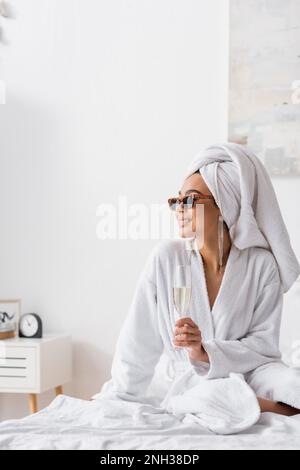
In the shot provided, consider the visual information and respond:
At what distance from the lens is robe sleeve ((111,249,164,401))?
7.22ft

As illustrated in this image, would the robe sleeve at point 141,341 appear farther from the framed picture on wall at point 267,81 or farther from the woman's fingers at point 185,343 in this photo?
the framed picture on wall at point 267,81

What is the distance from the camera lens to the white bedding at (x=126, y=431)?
4.93 ft

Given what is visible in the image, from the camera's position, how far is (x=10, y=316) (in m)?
3.47

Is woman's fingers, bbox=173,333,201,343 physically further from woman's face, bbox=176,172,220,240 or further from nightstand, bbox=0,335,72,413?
nightstand, bbox=0,335,72,413

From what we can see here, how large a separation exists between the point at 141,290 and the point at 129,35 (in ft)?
5.60

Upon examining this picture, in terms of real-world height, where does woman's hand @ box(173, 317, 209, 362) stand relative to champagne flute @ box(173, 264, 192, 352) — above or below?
below

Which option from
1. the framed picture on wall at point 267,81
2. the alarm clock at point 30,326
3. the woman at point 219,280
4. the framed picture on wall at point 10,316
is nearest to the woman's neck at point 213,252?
the woman at point 219,280

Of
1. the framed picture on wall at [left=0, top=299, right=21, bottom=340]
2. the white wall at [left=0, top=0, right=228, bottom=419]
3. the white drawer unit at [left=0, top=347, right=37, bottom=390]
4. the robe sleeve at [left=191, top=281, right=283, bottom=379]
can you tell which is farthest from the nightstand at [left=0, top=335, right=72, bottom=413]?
the robe sleeve at [left=191, top=281, right=283, bottom=379]

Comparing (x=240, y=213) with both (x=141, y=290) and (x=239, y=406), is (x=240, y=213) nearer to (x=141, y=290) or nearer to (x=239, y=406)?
(x=141, y=290)

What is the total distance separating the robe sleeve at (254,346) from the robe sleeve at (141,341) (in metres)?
0.20

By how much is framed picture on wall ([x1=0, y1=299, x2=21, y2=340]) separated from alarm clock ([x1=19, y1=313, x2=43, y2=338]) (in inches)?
1.4

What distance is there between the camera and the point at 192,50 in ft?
11.2
